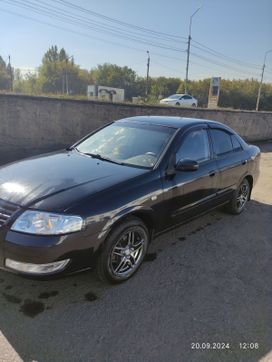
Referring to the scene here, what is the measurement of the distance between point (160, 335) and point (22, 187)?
68.0 inches

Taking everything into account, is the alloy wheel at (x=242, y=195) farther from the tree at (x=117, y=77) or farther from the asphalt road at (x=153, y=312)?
the tree at (x=117, y=77)

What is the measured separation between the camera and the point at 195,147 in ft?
14.1

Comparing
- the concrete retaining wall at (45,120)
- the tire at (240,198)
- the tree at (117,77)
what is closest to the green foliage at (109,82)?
the tree at (117,77)

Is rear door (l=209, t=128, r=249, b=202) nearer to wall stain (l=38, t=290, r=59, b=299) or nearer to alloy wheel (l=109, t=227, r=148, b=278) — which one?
alloy wheel (l=109, t=227, r=148, b=278)

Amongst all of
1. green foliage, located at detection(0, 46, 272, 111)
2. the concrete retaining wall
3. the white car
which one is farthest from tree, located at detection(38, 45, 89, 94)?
the concrete retaining wall

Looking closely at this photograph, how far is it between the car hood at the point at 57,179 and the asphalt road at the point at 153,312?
0.72 metres

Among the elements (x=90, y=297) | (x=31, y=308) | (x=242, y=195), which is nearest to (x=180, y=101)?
(x=242, y=195)

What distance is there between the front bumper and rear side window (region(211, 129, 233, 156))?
2.64m

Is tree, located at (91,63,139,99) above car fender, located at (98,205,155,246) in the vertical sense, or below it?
above

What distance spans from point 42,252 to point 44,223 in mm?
230

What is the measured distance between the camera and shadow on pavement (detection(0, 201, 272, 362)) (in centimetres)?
247

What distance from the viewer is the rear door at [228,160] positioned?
4.75 meters

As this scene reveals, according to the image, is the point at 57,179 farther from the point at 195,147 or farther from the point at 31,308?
the point at 195,147

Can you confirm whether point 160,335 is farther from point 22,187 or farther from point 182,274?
Result: point 22,187
